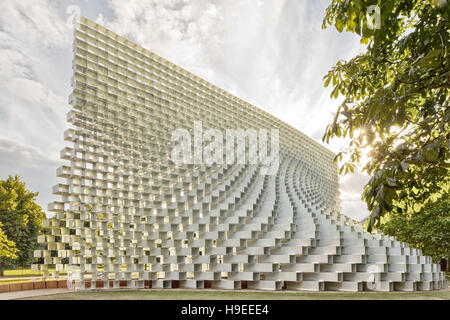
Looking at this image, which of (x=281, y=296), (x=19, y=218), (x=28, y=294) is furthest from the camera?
(x=19, y=218)

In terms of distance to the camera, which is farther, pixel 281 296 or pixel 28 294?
pixel 28 294

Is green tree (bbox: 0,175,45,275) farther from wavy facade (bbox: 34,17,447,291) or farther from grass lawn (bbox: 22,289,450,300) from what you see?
grass lawn (bbox: 22,289,450,300)

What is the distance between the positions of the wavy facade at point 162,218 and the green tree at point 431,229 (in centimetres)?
614

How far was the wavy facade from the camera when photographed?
33.6 feet

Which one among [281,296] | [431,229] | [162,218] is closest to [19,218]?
[162,218]

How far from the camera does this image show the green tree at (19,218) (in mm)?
28062

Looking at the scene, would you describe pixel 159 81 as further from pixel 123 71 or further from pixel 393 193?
pixel 393 193

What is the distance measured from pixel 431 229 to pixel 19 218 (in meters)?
29.4

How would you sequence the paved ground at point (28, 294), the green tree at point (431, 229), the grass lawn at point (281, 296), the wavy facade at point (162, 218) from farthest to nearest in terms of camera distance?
the green tree at point (431, 229), the wavy facade at point (162, 218), the paved ground at point (28, 294), the grass lawn at point (281, 296)

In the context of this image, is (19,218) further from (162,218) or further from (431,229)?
(431,229)

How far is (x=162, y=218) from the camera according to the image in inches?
487

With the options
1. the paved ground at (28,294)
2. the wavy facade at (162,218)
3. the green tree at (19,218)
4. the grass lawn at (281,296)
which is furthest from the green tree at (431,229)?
the green tree at (19,218)

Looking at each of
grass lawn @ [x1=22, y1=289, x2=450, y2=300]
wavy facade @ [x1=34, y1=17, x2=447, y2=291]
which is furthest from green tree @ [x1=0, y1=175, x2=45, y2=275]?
grass lawn @ [x1=22, y1=289, x2=450, y2=300]

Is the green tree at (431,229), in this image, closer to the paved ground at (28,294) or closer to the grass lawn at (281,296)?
the grass lawn at (281,296)
